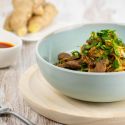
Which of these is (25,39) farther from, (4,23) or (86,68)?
(86,68)

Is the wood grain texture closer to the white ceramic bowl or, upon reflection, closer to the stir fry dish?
the white ceramic bowl

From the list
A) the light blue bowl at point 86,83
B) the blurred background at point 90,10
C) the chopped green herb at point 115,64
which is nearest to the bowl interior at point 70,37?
the light blue bowl at point 86,83

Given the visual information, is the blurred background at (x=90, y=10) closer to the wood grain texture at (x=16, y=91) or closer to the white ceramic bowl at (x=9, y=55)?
the wood grain texture at (x=16, y=91)

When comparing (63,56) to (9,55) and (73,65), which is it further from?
(9,55)

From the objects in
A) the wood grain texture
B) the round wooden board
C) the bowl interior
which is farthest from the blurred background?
the round wooden board

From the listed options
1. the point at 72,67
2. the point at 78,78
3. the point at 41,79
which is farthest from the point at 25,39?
the point at 78,78

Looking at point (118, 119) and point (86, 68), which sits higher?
point (86, 68)
